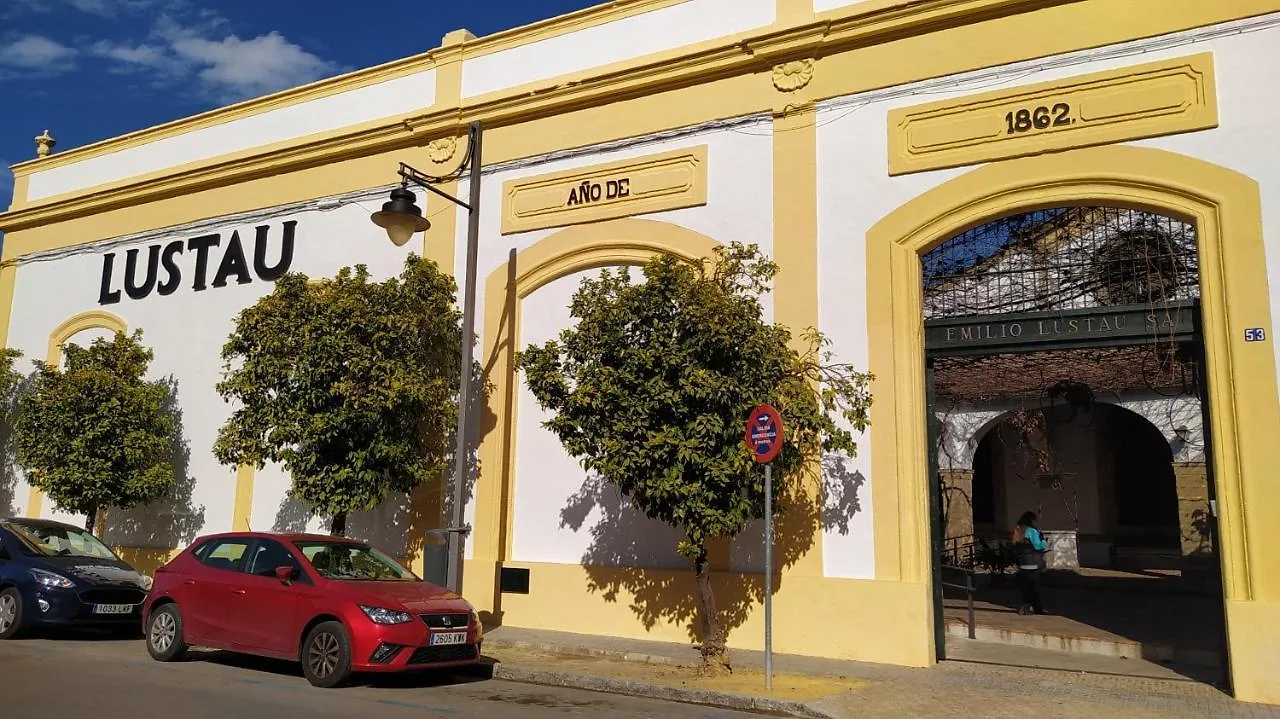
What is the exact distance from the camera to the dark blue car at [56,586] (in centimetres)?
1144

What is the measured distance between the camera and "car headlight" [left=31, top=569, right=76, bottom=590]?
452 inches

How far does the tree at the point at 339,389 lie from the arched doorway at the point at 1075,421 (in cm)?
638

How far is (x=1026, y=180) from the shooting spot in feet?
35.4

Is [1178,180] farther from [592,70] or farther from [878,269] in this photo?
[592,70]

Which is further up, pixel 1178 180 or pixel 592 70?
pixel 592 70

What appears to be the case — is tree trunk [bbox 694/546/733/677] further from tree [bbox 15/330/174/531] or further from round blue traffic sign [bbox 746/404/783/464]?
tree [bbox 15/330/174/531]

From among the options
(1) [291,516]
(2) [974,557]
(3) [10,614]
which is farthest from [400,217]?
(2) [974,557]

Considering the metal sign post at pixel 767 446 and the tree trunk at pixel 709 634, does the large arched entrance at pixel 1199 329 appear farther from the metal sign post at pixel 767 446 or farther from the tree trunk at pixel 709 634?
the metal sign post at pixel 767 446

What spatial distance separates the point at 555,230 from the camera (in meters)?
13.8

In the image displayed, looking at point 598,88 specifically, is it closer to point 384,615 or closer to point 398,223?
point 398,223

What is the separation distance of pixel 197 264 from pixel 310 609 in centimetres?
999

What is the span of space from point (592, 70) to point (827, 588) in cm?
772

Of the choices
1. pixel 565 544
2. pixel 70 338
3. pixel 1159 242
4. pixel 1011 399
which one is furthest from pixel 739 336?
pixel 70 338

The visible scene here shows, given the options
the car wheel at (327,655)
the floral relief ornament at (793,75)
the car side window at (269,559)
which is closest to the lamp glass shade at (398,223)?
the car side window at (269,559)
